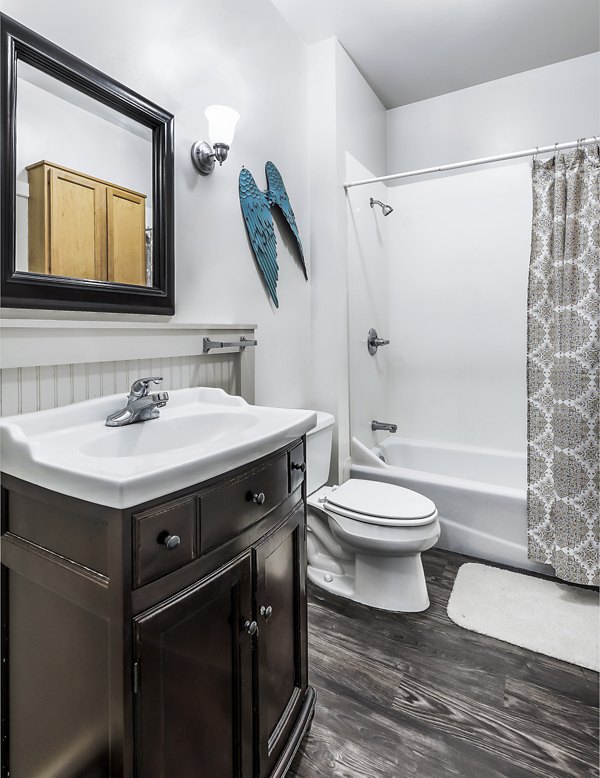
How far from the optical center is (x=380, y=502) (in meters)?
1.88

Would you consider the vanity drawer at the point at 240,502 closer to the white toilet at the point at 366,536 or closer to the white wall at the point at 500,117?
the white toilet at the point at 366,536

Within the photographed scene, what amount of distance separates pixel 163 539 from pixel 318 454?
4.12 ft

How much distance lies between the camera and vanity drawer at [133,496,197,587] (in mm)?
693

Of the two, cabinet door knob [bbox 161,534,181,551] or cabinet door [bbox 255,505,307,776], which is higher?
cabinet door knob [bbox 161,534,181,551]

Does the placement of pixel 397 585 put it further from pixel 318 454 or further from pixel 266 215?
pixel 266 215

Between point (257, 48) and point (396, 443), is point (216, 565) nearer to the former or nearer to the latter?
point (257, 48)

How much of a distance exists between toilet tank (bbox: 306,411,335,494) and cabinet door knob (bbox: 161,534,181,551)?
114cm

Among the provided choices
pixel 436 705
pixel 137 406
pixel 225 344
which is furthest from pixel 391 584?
pixel 137 406

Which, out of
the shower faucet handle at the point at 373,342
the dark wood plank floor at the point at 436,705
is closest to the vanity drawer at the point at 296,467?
the dark wood plank floor at the point at 436,705

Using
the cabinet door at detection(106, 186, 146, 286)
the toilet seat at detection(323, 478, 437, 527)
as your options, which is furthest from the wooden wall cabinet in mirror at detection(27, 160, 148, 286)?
the toilet seat at detection(323, 478, 437, 527)

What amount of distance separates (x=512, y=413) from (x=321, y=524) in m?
1.50

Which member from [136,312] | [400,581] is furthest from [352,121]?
[400,581]

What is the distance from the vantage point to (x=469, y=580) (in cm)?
204

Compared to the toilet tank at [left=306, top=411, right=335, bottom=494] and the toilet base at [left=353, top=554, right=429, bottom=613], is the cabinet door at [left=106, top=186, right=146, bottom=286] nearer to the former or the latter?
the toilet tank at [left=306, top=411, right=335, bottom=494]
